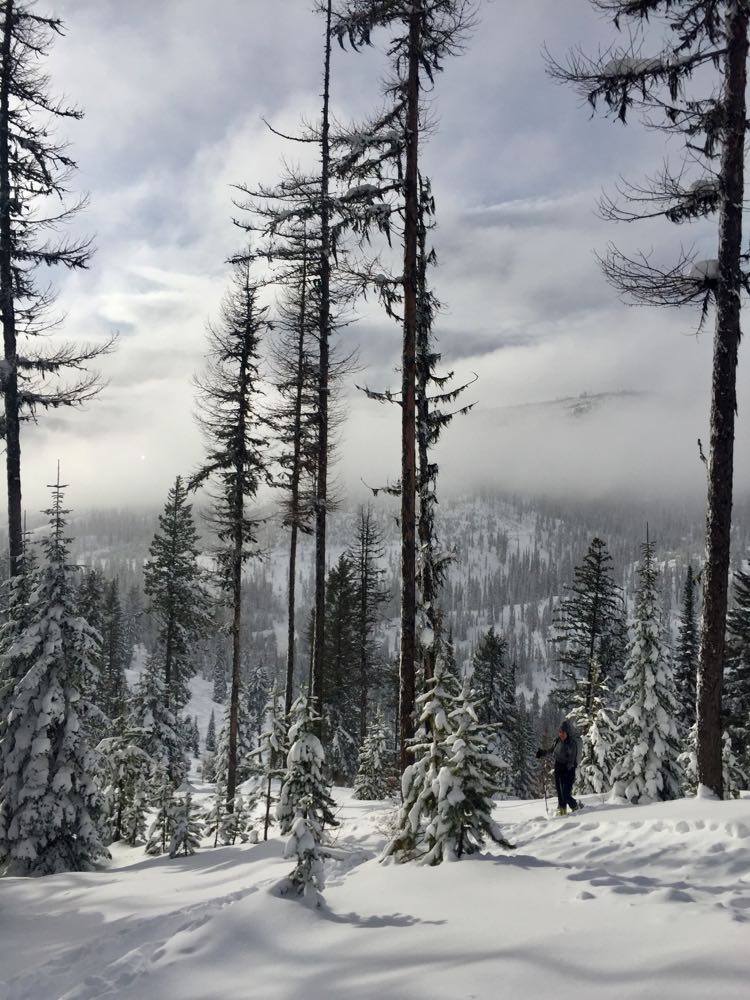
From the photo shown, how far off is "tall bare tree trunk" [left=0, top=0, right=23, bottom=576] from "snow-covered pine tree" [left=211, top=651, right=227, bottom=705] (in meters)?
137

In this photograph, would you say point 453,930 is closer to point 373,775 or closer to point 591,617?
point 373,775

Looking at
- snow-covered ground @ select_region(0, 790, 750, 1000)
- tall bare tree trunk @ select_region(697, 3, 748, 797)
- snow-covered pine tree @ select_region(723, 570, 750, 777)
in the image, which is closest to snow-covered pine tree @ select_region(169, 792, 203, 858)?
snow-covered ground @ select_region(0, 790, 750, 1000)

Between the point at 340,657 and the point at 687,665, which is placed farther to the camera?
the point at 687,665

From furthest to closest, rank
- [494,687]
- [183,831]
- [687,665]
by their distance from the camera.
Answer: [494,687]
[687,665]
[183,831]

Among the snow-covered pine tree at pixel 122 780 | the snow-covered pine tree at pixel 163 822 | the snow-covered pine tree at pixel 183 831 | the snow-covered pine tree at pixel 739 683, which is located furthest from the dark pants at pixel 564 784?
the snow-covered pine tree at pixel 739 683

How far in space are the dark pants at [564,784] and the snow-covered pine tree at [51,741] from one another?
10.00m

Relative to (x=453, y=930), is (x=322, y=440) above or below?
above

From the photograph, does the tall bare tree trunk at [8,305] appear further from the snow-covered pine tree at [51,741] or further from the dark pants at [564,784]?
the dark pants at [564,784]

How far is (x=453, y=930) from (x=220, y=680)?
501 ft

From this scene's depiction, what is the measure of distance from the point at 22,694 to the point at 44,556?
306 centimetres

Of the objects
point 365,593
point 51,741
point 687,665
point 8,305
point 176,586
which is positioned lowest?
point 687,665

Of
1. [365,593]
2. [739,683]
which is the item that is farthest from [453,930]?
[365,593]

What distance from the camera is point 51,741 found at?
1373cm

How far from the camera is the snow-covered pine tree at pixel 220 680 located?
472ft
